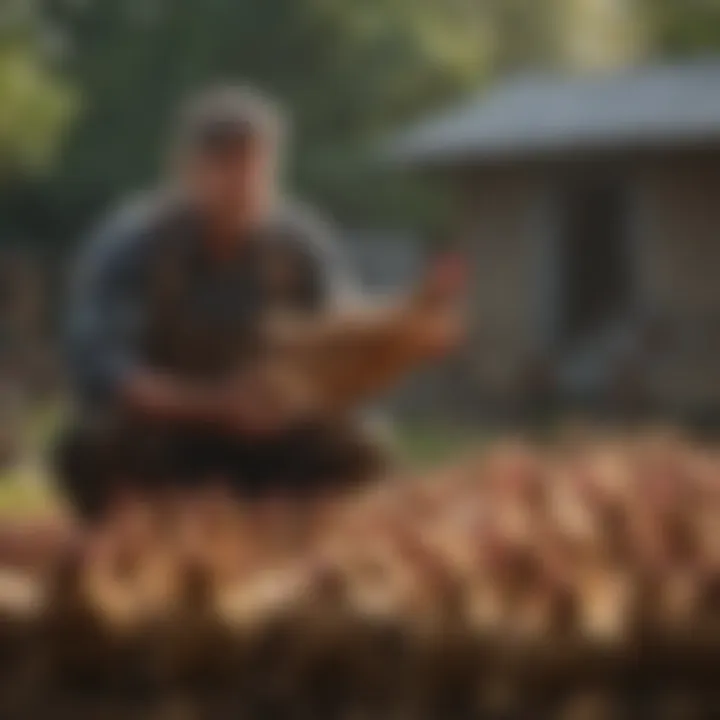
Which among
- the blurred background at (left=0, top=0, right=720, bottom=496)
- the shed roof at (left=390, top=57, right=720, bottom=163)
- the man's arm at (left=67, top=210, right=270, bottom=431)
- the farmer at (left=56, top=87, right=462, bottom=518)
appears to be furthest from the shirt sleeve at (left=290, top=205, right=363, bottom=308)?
the shed roof at (left=390, top=57, right=720, bottom=163)

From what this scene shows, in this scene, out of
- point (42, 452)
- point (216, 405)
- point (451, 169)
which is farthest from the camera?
point (451, 169)

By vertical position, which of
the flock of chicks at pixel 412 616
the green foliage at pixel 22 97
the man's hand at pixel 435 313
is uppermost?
the green foliage at pixel 22 97

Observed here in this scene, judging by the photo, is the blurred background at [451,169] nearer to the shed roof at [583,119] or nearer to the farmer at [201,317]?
the shed roof at [583,119]

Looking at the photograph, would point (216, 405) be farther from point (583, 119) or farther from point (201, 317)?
point (583, 119)

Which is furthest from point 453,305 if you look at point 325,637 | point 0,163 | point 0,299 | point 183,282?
point 0,299

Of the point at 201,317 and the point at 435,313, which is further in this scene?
the point at 201,317

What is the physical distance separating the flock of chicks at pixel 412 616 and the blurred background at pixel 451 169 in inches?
96.5

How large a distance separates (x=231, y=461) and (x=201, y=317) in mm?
203

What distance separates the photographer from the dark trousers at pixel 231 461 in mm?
1264

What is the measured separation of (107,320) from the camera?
1450mm

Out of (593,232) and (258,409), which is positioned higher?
(593,232)

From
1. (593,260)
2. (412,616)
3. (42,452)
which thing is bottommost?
(412,616)

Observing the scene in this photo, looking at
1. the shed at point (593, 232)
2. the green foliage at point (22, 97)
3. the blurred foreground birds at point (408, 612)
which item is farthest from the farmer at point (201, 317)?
the shed at point (593, 232)

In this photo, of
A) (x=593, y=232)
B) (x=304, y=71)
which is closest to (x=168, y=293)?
(x=593, y=232)
